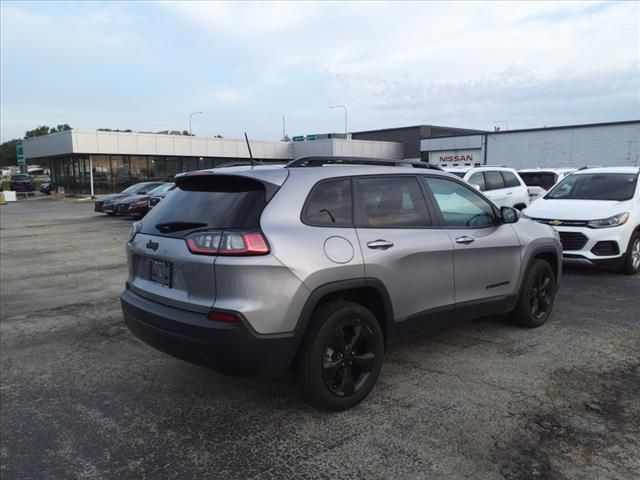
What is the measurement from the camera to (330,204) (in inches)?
145

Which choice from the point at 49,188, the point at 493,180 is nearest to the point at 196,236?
the point at 493,180

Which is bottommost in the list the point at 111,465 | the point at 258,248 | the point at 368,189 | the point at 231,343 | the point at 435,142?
the point at 111,465

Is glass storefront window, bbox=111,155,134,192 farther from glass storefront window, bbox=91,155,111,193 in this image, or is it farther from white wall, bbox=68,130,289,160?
white wall, bbox=68,130,289,160

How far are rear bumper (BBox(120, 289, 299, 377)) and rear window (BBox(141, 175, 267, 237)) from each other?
0.60m

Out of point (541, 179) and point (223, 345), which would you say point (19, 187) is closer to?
point (541, 179)

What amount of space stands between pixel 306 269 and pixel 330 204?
0.60 metres

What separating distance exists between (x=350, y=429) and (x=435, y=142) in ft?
140

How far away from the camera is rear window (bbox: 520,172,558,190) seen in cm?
1562

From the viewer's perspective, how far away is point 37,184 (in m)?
64.3

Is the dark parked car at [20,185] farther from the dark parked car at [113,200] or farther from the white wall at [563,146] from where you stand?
the white wall at [563,146]

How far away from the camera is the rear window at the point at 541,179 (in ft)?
51.2

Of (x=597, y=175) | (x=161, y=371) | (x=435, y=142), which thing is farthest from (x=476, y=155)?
(x=161, y=371)

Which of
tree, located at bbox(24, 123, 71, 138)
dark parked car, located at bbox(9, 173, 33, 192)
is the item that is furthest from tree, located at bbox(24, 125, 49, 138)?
dark parked car, located at bbox(9, 173, 33, 192)

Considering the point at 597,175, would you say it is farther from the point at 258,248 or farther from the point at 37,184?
the point at 37,184
